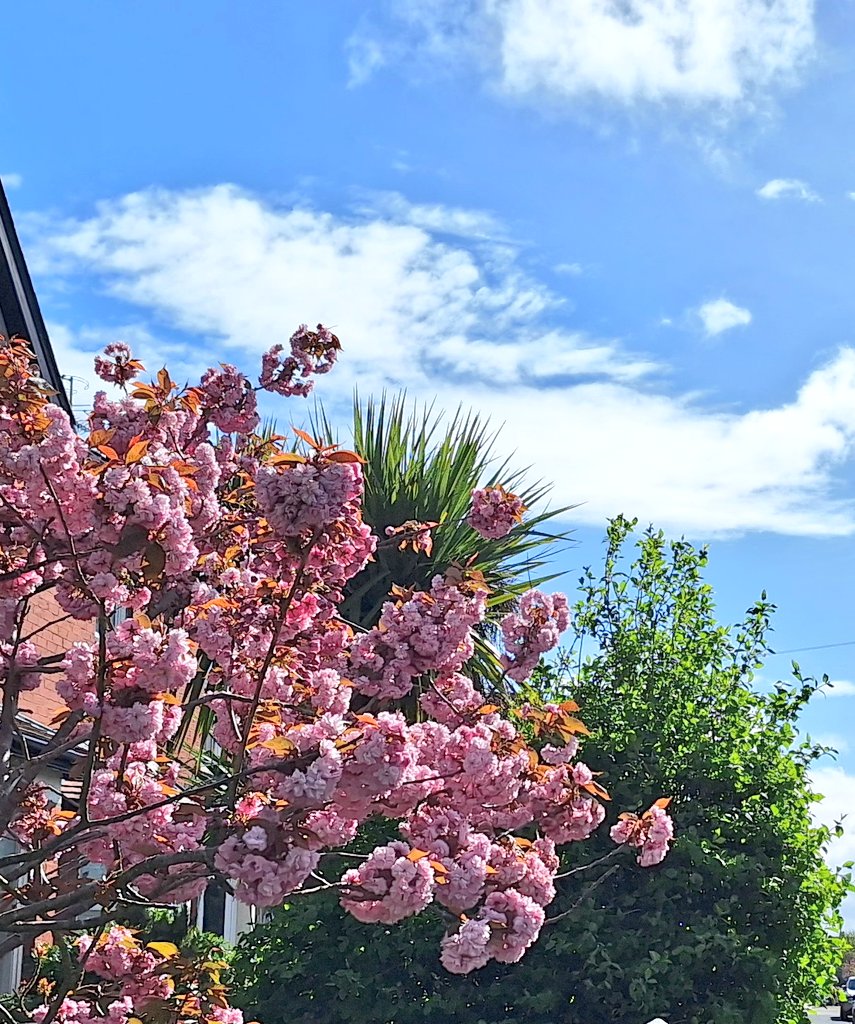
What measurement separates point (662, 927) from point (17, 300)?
7.84 m

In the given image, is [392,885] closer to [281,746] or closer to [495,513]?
[281,746]

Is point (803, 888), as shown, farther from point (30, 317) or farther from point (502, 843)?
point (30, 317)

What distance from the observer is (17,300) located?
1054cm

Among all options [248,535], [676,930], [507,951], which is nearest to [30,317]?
[248,535]

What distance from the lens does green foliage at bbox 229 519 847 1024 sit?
20.0ft

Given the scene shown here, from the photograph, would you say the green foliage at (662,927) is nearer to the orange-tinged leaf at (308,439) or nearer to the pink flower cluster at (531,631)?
the pink flower cluster at (531,631)

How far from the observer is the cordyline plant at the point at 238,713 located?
3.42m

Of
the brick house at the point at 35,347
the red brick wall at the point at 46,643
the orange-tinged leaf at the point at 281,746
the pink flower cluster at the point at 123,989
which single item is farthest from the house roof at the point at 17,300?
the orange-tinged leaf at the point at 281,746

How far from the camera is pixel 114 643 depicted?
3.60 m

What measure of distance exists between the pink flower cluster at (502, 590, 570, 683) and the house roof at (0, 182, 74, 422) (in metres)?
6.64

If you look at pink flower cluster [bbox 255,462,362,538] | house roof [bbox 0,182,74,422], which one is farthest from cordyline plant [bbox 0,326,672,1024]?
house roof [bbox 0,182,74,422]

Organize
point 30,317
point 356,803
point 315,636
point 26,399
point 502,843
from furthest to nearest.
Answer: point 30,317 < point 315,636 < point 502,843 < point 26,399 < point 356,803

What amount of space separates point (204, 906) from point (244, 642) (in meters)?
10.1

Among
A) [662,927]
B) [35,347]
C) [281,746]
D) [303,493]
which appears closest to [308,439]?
[303,493]
